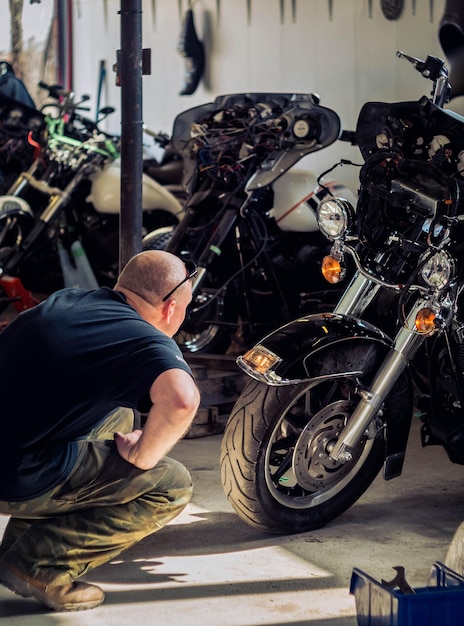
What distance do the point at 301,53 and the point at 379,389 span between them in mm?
4862

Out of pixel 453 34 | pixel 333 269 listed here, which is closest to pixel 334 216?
pixel 333 269

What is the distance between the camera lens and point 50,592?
2990 millimetres

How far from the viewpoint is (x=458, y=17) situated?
6.57m

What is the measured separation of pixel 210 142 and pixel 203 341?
1183 mm

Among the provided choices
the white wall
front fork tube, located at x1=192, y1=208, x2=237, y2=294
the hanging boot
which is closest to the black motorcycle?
front fork tube, located at x1=192, y1=208, x2=237, y2=294

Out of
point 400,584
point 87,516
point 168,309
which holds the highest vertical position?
point 168,309

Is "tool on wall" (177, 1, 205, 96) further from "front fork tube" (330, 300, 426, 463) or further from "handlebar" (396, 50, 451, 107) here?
"front fork tube" (330, 300, 426, 463)

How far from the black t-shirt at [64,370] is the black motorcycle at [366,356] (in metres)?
0.70

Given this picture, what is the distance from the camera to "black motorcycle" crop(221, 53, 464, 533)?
3498 mm

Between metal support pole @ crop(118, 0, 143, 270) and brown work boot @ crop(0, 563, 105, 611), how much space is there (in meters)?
1.84

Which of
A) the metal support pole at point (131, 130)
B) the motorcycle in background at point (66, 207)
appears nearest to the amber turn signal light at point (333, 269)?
the metal support pole at point (131, 130)

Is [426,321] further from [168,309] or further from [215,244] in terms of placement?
[215,244]

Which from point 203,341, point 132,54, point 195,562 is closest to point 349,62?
point 203,341

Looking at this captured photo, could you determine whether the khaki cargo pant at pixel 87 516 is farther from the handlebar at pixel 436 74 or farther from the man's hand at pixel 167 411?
the handlebar at pixel 436 74
